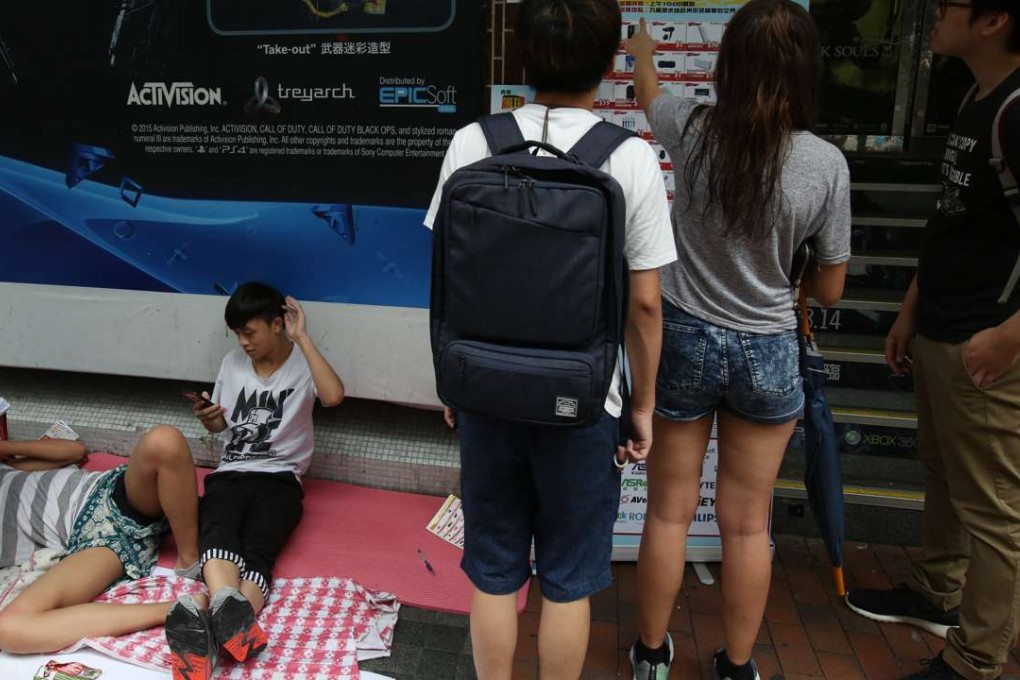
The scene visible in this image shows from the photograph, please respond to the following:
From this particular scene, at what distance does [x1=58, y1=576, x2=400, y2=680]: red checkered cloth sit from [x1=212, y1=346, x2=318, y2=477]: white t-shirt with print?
531 millimetres

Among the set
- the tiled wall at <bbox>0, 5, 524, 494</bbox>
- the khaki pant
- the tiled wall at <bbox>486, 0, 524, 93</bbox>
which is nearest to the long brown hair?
the khaki pant

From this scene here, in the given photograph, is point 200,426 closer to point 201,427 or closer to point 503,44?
point 201,427

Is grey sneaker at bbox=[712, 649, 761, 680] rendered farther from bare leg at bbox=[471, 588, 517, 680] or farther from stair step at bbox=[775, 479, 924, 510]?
stair step at bbox=[775, 479, 924, 510]

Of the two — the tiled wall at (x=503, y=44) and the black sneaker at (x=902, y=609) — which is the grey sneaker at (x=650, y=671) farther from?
the tiled wall at (x=503, y=44)

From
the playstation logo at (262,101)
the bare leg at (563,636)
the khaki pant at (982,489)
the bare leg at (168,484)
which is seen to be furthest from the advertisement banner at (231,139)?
the khaki pant at (982,489)

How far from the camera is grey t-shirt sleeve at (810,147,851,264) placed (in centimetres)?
202

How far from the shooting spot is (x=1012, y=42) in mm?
2180

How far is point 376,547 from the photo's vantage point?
3.34m

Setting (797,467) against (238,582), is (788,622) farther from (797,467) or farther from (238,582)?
(238,582)

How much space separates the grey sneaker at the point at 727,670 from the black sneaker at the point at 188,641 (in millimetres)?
1563

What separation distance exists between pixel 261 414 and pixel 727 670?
204cm

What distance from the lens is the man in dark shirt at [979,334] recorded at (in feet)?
7.19

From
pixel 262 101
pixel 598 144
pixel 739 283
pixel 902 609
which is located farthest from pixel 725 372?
pixel 262 101

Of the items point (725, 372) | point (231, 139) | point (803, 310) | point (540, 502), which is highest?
point (231, 139)
